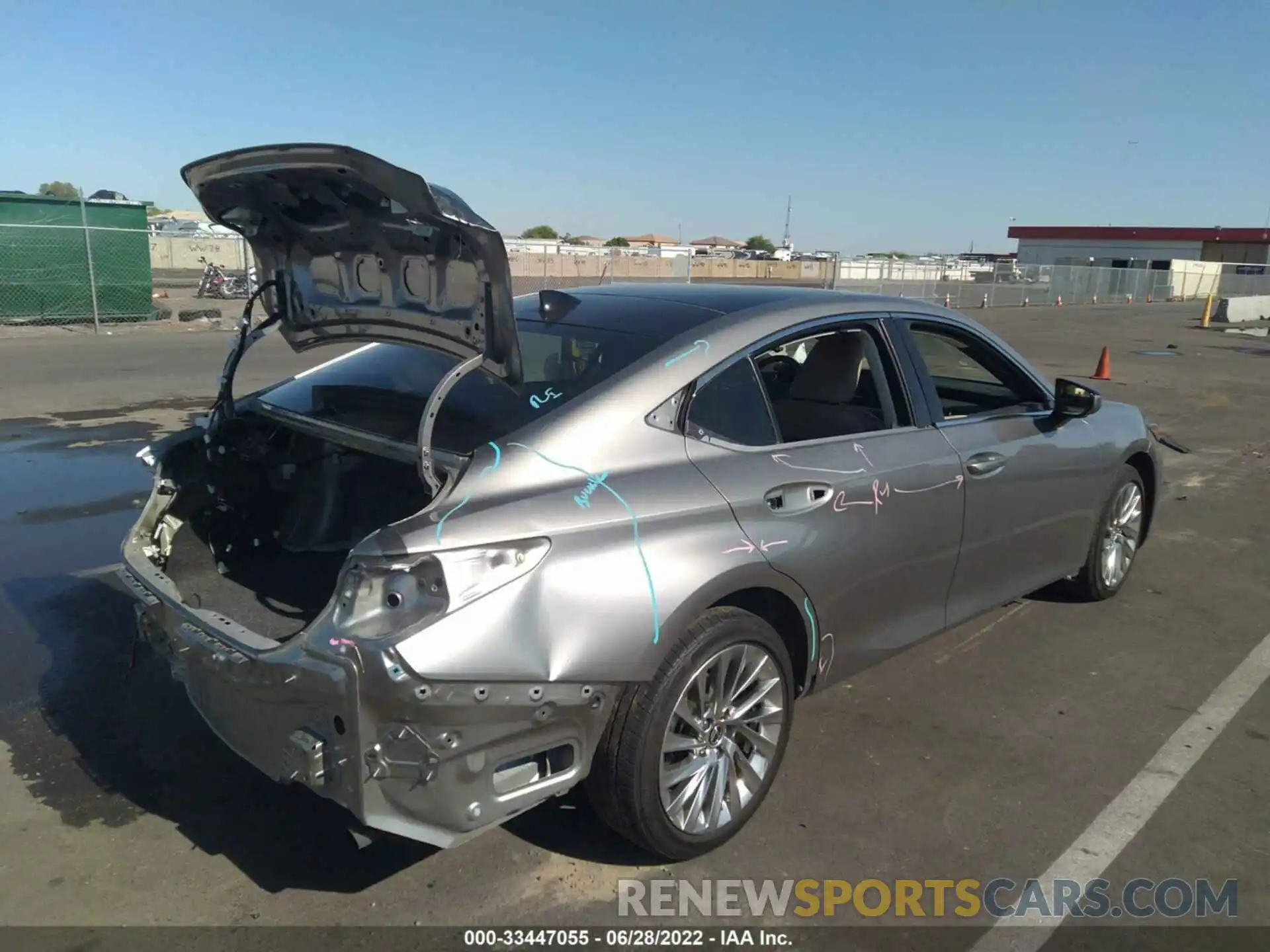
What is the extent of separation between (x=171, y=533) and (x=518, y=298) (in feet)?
5.26

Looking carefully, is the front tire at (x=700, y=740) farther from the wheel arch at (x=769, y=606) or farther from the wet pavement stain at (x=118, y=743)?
the wet pavement stain at (x=118, y=743)

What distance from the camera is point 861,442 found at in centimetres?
360

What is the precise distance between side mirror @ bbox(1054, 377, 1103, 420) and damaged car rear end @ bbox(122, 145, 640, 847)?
2.31m

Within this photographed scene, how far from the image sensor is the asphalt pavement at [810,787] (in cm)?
293

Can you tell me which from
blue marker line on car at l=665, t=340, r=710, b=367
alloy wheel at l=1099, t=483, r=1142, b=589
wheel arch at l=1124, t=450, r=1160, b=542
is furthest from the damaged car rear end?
wheel arch at l=1124, t=450, r=1160, b=542

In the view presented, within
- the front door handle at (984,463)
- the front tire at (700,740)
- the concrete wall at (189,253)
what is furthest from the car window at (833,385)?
the concrete wall at (189,253)

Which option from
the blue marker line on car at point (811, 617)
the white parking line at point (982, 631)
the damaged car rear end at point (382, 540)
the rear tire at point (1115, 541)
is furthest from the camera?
the rear tire at point (1115, 541)

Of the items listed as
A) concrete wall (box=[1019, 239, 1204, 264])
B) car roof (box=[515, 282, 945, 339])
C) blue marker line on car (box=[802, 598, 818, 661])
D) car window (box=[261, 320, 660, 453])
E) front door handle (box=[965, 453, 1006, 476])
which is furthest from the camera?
concrete wall (box=[1019, 239, 1204, 264])

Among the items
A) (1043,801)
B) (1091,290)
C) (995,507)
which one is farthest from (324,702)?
(1091,290)

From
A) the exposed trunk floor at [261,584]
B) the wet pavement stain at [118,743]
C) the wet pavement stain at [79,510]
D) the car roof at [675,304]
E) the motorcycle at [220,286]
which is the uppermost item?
the car roof at [675,304]

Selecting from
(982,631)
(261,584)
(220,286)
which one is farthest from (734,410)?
(220,286)

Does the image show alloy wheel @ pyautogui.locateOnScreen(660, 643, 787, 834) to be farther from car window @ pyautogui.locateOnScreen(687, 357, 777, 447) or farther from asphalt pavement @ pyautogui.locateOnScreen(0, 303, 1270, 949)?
car window @ pyautogui.locateOnScreen(687, 357, 777, 447)

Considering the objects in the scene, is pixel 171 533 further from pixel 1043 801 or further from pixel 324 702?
pixel 1043 801

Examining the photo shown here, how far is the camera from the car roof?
3.46m
